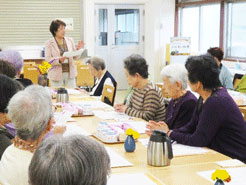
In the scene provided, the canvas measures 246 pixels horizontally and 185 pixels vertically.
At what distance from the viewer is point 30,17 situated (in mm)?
10969

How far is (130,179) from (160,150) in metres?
0.33

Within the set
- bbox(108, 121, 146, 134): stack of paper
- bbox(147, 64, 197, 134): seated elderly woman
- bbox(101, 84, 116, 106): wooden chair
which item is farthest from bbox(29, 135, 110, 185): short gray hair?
bbox(101, 84, 116, 106): wooden chair

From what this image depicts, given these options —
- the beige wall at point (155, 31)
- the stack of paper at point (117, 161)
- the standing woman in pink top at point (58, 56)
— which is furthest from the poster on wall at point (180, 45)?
the stack of paper at point (117, 161)

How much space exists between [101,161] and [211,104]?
194 centimetres

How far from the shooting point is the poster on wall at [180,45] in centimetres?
1101

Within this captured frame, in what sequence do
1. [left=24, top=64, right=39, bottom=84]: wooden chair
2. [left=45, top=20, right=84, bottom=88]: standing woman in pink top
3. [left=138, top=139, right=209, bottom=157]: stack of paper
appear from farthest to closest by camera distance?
[left=24, top=64, right=39, bottom=84]: wooden chair → [left=45, top=20, right=84, bottom=88]: standing woman in pink top → [left=138, top=139, right=209, bottom=157]: stack of paper

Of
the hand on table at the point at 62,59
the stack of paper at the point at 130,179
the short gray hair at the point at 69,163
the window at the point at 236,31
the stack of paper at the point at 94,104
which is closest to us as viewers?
the short gray hair at the point at 69,163

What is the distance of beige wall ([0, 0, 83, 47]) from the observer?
10789 mm

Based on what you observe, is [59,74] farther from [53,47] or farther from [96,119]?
[96,119]

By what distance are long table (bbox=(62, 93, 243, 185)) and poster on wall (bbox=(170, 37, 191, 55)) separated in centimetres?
824

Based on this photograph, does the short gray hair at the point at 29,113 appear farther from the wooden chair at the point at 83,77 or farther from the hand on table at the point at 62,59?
the wooden chair at the point at 83,77

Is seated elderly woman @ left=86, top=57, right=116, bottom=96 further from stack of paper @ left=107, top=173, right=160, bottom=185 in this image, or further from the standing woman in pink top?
stack of paper @ left=107, top=173, right=160, bottom=185

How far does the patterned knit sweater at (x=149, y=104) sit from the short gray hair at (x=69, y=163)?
290 cm

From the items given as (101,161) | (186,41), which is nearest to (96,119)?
(101,161)
